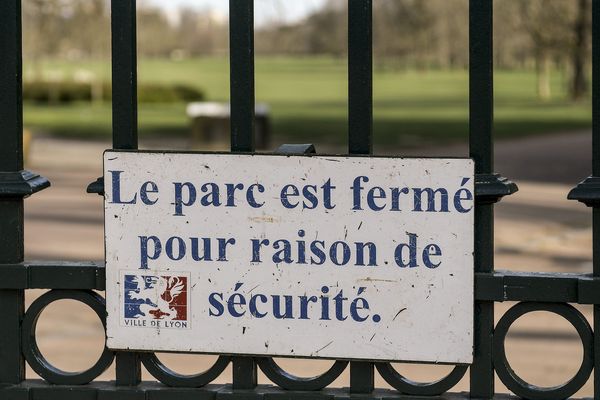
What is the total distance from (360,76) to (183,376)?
838 millimetres

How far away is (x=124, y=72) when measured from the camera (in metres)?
2.90

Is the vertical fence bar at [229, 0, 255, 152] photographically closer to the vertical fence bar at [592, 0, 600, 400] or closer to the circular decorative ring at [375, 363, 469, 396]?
the circular decorative ring at [375, 363, 469, 396]

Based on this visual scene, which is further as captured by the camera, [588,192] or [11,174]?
[11,174]

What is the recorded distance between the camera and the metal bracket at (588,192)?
2736 mm

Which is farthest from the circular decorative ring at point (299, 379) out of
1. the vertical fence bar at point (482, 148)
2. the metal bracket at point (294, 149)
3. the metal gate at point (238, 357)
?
the metal bracket at point (294, 149)

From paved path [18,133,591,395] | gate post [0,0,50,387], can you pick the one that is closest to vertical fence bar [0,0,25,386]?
gate post [0,0,50,387]

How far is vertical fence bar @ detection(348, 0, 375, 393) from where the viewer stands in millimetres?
2785

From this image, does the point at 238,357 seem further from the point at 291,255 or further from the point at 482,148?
the point at 482,148

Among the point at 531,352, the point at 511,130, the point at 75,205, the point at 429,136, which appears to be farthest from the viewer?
the point at 511,130

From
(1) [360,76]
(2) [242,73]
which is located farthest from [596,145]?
(2) [242,73]

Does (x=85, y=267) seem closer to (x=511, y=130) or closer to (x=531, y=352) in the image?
(x=531, y=352)

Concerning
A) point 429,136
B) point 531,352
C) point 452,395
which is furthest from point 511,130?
point 452,395

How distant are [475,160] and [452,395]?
56 centimetres

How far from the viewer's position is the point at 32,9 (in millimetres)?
56625
